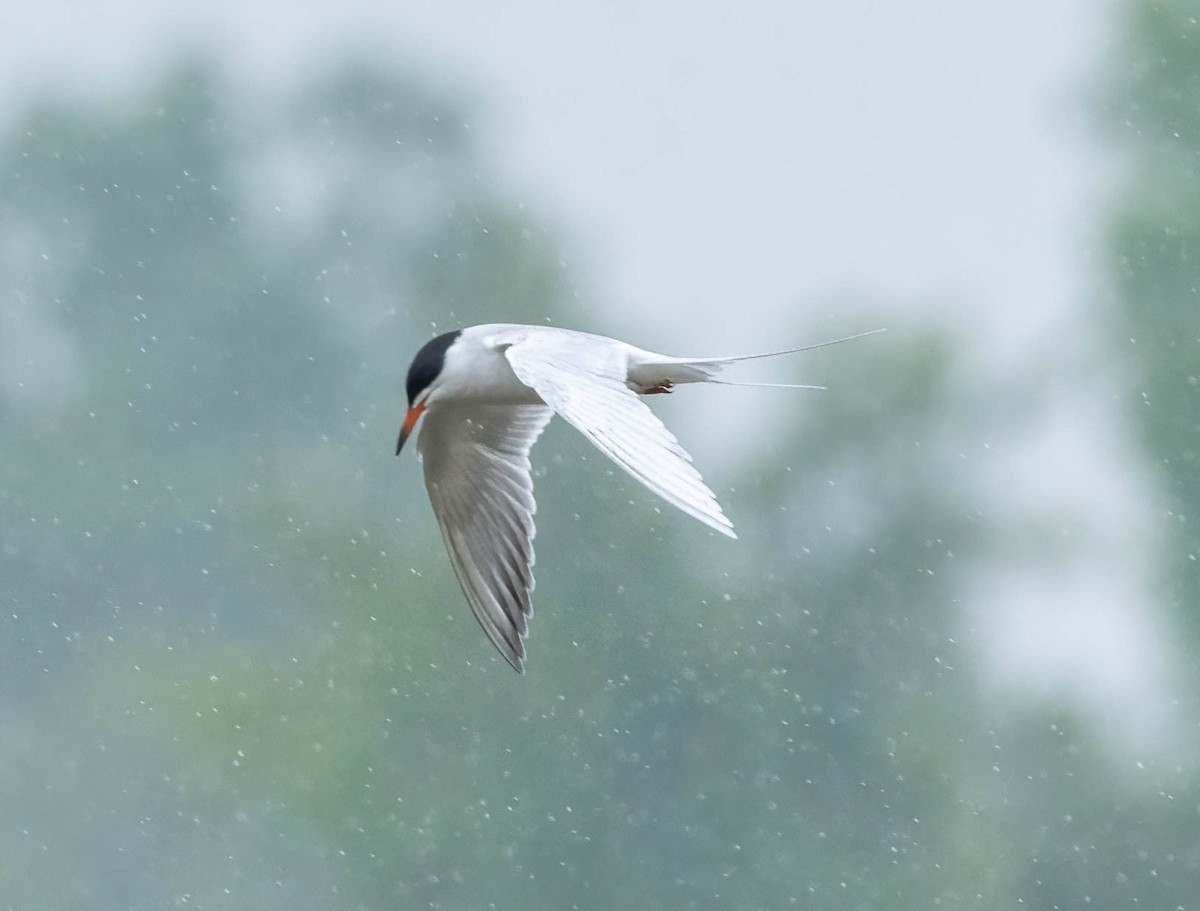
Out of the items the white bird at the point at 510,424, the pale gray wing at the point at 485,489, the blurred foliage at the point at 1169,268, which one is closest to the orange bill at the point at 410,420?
the white bird at the point at 510,424

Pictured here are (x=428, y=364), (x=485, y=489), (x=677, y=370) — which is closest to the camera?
(x=677, y=370)

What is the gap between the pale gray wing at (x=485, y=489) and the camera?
2934 mm

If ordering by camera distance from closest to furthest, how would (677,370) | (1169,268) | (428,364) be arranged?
(677,370) < (428,364) < (1169,268)

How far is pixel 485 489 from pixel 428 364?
1.02 feet

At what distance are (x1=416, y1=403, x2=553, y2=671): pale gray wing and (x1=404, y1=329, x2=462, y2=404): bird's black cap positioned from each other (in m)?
0.18

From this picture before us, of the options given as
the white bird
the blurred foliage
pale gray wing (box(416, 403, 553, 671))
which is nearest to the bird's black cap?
the white bird

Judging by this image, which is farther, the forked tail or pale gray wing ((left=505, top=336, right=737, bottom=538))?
the forked tail

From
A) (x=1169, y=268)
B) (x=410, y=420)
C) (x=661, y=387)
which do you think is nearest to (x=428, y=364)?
(x=410, y=420)

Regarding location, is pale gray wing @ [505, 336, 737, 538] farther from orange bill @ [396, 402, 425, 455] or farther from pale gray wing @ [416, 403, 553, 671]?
pale gray wing @ [416, 403, 553, 671]

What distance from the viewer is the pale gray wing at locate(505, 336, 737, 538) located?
1.83 m

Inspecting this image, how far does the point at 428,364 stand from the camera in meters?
2.72

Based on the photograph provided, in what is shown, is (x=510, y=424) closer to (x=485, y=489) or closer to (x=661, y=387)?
(x=485, y=489)

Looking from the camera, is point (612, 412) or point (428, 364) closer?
point (612, 412)

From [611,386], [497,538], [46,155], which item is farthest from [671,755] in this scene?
[611,386]
